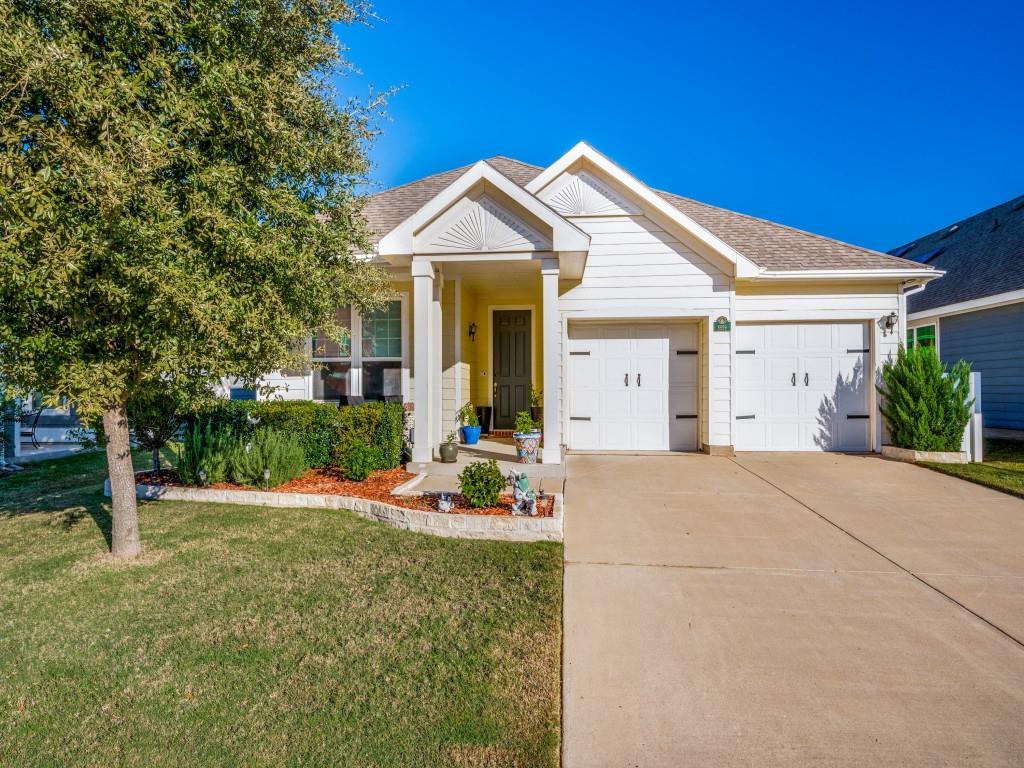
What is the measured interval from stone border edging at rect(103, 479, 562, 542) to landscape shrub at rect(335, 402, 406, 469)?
3.03 ft

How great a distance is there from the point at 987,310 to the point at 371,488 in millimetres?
14209

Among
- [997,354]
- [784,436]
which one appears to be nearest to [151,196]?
[784,436]

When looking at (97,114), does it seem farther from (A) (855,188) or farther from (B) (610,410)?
(A) (855,188)

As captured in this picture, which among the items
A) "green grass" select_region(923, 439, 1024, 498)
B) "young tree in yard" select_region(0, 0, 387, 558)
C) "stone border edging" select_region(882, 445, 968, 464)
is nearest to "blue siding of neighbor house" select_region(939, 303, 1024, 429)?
"green grass" select_region(923, 439, 1024, 498)

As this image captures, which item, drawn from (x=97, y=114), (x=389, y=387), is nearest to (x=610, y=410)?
(x=389, y=387)

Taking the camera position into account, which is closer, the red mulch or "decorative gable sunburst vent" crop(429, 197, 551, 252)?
the red mulch

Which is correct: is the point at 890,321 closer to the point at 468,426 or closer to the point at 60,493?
the point at 468,426

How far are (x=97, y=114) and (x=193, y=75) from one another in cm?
94

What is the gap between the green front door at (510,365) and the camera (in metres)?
10.0

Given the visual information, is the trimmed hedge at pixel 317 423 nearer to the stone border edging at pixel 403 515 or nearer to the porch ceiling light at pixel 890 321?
the stone border edging at pixel 403 515

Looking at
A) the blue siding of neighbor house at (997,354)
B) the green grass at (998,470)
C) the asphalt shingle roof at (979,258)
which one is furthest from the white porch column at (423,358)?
the blue siding of neighbor house at (997,354)

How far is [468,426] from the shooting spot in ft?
27.6

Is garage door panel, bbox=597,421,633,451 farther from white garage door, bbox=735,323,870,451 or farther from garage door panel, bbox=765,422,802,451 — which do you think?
garage door panel, bbox=765,422,802,451

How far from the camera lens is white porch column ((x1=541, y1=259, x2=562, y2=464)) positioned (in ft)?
22.1
